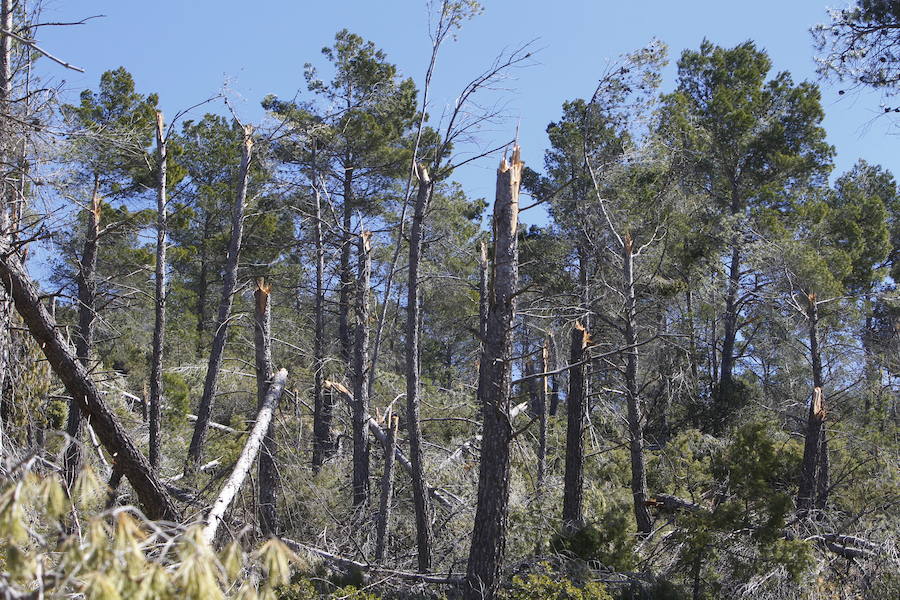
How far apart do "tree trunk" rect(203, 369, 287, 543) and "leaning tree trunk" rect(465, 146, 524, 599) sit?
2.04m

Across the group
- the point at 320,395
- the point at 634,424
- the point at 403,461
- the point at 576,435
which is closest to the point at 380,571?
the point at 403,461

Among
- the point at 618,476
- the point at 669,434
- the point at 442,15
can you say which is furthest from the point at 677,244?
the point at 442,15

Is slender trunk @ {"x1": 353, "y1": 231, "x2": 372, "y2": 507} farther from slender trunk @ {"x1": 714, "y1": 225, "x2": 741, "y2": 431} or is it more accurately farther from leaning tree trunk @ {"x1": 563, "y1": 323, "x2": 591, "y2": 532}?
slender trunk @ {"x1": 714, "y1": 225, "x2": 741, "y2": 431}

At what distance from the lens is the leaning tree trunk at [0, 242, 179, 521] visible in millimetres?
5316

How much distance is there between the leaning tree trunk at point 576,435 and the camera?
10836 mm

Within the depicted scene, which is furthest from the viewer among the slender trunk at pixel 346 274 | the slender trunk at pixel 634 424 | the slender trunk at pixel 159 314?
the slender trunk at pixel 346 274

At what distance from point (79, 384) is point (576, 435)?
7217 millimetres

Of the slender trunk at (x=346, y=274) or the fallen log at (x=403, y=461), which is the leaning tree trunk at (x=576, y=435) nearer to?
the fallen log at (x=403, y=461)

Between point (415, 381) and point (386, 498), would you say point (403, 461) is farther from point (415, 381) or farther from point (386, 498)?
point (415, 381)

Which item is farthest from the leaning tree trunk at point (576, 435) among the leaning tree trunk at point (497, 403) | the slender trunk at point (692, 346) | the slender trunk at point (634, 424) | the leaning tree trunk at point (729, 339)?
the leaning tree trunk at point (729, 339)

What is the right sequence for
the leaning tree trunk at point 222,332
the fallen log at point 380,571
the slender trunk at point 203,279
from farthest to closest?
the slender trunk at point 203,279
the leaning tree trunk at point 222,332
the fallen log at point 380,571

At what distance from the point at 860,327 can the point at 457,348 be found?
16.0 m

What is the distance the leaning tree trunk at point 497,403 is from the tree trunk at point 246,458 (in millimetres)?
2040

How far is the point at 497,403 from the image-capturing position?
7.49 metres
